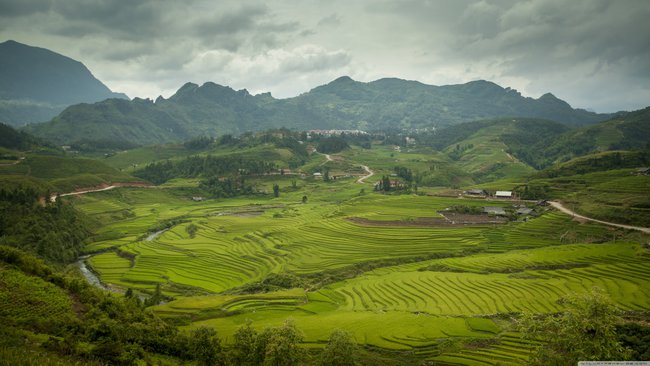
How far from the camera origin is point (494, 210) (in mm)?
90500

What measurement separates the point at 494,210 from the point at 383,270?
134ft

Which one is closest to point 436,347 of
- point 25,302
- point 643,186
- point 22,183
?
point 25,302

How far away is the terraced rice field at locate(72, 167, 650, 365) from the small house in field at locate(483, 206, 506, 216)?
4.47 m

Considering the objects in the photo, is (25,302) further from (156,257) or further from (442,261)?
(442,261)

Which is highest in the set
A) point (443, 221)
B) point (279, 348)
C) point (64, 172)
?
point (64, 172)

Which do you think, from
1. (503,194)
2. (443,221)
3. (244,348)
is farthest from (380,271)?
(503,194)

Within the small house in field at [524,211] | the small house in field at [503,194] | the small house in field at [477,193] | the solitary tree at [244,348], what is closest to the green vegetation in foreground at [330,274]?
the solitary tree at [244,348]

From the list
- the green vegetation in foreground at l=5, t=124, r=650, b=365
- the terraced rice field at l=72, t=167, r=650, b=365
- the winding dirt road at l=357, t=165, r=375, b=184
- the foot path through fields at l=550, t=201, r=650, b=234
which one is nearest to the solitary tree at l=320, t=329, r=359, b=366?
the green vegetation in foreground at l=5, t=124, r=650, b=365

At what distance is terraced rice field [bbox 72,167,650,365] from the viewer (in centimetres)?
4303

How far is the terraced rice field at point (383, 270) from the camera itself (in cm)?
4303

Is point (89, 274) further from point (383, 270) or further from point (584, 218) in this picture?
point (584, 218)

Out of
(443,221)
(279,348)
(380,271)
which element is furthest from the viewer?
(443,221)

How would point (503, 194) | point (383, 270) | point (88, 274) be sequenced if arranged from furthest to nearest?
point (503, 194)
point (383, 270)
point (88, 274)

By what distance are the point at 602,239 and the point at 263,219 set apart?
7270cm
